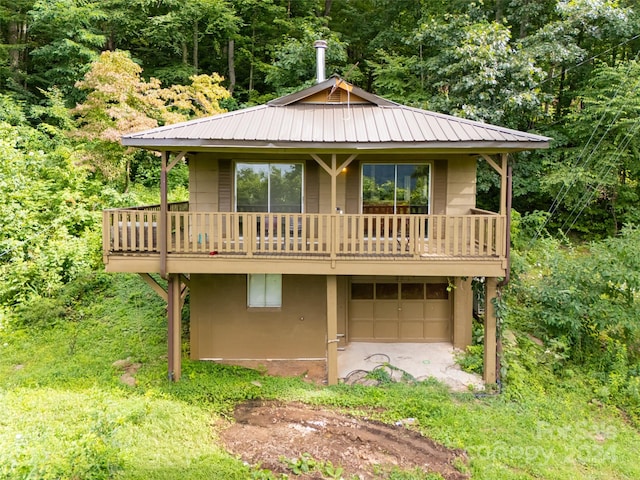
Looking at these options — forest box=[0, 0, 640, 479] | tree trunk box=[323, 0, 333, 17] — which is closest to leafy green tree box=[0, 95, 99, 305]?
forest box=[0, 0, 640, 479]

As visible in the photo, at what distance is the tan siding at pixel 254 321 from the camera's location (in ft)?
32.2

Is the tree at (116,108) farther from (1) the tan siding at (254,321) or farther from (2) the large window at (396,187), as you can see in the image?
(2) the large window at (396,187)

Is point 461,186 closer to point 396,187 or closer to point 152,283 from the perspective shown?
point 396,187

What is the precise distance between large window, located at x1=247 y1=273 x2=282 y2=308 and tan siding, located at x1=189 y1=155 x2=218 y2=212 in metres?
1.99

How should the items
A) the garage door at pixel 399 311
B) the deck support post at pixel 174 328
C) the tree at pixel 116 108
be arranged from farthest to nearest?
the tree at pixel 116 108
the garage door at pixel 399 311
the deck support post at pixel 174 328

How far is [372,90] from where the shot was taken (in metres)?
23.3

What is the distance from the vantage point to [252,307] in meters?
9.91

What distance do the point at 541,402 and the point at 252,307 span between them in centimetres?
636

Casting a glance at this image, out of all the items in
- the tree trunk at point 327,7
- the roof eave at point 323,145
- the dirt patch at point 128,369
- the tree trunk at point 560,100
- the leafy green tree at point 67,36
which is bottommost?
the dirt patch at point 128,369

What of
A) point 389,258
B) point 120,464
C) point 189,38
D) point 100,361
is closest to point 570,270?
point 389,258

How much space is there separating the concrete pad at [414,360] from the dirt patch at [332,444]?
1.88 metres

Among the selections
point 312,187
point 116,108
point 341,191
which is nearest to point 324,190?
point 312,187

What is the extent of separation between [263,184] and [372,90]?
52.2ft

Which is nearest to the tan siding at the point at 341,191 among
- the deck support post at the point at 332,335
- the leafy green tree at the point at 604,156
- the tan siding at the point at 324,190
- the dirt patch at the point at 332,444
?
the tan siding at the point at 324,190
